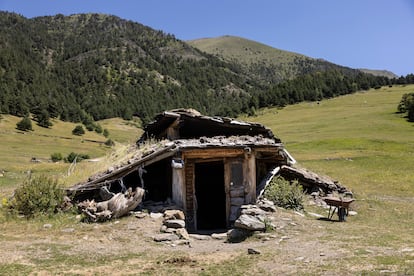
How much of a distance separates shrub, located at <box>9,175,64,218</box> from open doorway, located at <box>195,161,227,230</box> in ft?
21.7

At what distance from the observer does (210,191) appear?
67.1 feet

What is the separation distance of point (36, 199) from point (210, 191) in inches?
323

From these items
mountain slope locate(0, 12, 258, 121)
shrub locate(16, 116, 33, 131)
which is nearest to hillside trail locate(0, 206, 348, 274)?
shrub locate(16, 116, 33, 131)

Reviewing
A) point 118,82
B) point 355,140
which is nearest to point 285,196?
point 355,140

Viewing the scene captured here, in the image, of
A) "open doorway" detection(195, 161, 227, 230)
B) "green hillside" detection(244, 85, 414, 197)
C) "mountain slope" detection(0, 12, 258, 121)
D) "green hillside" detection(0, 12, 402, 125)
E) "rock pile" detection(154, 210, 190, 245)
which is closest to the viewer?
"rock pile" detection(154, 210, 190, 245)

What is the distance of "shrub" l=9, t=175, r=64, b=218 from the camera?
15.0m

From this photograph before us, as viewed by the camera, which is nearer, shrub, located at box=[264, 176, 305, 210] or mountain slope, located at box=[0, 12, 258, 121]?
shrub, located at box=[264, 176, 305, 210]

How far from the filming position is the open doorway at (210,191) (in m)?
19.7

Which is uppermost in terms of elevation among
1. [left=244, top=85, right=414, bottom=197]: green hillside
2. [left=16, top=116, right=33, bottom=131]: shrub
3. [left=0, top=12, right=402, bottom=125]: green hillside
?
[left=0, top=12, right=402, bottom=125]: green hillside

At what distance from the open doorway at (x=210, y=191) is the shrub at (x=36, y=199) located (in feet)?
21.7

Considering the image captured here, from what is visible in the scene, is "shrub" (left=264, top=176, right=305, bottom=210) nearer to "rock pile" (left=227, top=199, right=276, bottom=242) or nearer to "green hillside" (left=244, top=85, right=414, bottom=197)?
"rock pile" (left=227, top=199, right=276, bottom=242)

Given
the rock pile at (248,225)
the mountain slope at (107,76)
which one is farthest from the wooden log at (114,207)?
the mountain slope at (107,76)

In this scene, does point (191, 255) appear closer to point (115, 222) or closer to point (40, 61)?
point (115, 222)

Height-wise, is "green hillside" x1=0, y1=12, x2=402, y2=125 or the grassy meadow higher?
"green hillside" x1=0, y1=12, x2=402, y2=125
